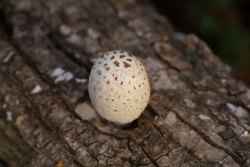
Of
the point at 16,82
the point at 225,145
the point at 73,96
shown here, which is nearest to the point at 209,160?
the point at 225,145

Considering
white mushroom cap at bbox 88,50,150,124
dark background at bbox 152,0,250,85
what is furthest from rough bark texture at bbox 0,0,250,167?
dark background at bbox 152,0,250,85

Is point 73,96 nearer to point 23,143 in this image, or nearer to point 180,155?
point 23,143

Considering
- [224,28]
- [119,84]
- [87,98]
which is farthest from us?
[224,28]

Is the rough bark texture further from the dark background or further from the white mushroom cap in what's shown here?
the dark background

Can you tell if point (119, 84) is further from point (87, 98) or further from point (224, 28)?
point (224, 28)

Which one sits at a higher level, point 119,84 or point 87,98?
point 119,84

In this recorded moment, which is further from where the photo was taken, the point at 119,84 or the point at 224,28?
the point at 224,28

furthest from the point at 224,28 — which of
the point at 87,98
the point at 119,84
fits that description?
the point at 119,84
